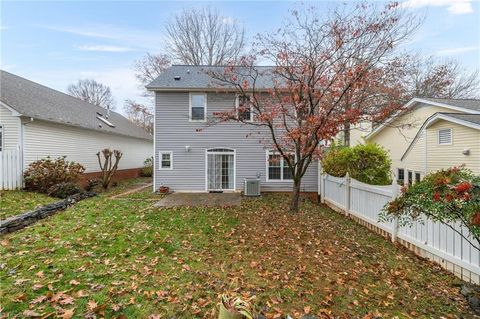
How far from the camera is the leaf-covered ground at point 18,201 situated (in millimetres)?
7272

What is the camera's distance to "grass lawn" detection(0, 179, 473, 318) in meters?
3.22

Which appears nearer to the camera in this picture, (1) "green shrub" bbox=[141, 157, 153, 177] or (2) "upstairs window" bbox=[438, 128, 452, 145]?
(2) "upstairs window" bbox=[438, 128, 452, 145]

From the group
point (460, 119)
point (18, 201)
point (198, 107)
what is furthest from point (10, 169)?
point (460, 119)

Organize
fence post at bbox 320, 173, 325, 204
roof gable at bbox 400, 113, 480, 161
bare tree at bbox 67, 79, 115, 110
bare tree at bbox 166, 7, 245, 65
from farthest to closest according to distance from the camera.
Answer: bare tree at bbox 67, 79, 115, 110 < bare tree at bbox 166, 7, 245, 65 < fence post at bbox 320, 173, 325, 204 < roof gable at bbox 400, 113, 480, 161

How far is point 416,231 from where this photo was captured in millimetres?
5297

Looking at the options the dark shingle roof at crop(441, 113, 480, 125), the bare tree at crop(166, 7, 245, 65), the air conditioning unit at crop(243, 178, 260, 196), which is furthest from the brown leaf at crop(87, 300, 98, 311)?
the bare tree at crop(166, 7, 245, 65)

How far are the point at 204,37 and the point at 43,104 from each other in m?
15.2

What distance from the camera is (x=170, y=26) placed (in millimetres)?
23266

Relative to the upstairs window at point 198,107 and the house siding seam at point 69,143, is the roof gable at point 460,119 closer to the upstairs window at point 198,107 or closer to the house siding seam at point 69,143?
the upstairs window at point 198,107

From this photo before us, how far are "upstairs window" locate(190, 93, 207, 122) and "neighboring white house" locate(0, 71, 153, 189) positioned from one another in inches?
256

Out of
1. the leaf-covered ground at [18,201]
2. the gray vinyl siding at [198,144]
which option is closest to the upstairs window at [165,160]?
the gray vinyl siding at [198,144]

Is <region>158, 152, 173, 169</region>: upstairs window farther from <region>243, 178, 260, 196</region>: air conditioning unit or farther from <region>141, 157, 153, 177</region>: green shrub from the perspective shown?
<region>141, 157, 153, 177</region>: green shrub

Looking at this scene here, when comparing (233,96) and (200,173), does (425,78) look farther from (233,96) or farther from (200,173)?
(200,173)

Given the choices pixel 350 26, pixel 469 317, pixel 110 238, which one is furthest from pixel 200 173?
pixel 469 317
